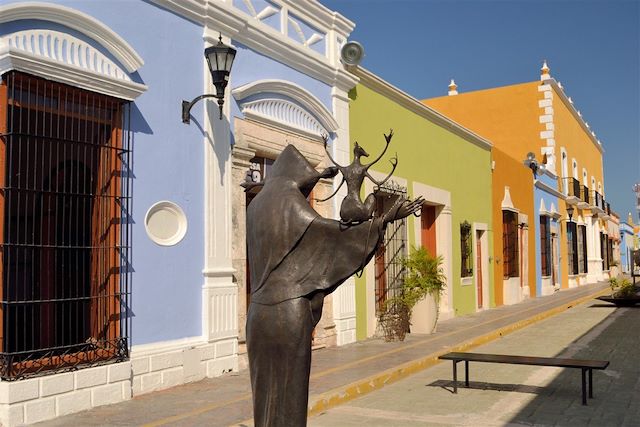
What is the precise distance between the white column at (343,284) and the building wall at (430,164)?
1.03 ft

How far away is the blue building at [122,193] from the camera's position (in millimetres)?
5895

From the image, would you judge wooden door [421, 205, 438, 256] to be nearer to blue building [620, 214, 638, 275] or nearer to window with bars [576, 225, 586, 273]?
window with bars [576, 225, 586, 273]

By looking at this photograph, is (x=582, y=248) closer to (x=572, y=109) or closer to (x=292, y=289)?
(x=572, y=109)

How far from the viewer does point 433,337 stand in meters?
11.7

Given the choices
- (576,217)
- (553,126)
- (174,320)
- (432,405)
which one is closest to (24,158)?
(174,320)

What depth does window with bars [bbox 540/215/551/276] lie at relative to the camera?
80.1 feet

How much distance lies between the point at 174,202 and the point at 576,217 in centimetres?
2765

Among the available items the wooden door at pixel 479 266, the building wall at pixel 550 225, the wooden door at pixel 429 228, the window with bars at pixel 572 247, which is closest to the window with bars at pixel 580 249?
the window with bars at pixel 572 247

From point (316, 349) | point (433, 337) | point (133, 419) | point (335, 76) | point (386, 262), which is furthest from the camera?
point (386, 262)

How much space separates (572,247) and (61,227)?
2690 cm

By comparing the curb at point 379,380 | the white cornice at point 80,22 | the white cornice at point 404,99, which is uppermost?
the white cornice at point 404,99

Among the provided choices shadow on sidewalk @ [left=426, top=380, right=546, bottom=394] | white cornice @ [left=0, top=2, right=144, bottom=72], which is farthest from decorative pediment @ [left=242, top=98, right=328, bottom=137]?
shadow on sidewalk @ [left=426, top=380, right=546, bottom=394]

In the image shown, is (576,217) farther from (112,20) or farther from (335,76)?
(112,20)

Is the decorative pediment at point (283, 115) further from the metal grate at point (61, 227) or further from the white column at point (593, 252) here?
the white column at point (593, 252)
